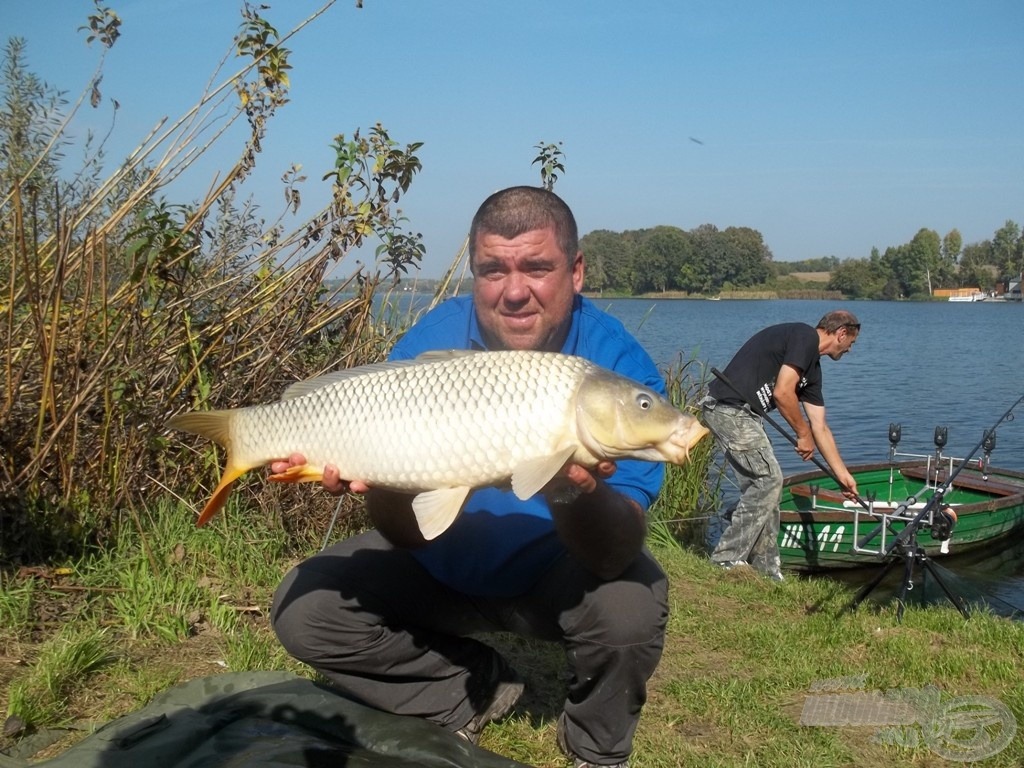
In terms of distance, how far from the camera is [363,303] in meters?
4.19

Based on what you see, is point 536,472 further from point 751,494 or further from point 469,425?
point 751,494

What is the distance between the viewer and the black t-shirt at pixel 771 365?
5.37 meters

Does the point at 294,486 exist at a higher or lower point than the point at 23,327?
lower

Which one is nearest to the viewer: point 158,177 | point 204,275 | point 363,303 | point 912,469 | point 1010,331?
point 158,177

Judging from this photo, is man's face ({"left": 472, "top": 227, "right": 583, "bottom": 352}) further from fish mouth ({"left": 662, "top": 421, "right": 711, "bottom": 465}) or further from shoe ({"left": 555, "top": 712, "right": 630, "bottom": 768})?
→ shoe ({"left": 555, "top": 712, "right": 630, "bottom": 768})

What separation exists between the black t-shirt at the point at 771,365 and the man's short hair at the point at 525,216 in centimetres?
331

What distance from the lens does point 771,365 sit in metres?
5.46

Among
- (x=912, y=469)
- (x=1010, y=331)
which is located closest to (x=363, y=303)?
(x=912, y=469)

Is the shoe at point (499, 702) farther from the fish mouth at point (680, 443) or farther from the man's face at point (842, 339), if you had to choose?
the man's face at point (842, 339)

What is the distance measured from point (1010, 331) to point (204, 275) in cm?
3582

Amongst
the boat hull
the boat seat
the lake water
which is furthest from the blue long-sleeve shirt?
the boat seat


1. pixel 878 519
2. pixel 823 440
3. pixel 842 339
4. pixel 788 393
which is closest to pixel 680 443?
pixel 788 393

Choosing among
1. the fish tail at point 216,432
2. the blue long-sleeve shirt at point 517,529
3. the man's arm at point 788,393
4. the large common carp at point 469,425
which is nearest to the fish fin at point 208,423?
the fish tail at point 216,432

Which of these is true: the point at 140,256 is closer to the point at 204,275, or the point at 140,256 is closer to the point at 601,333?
the point at 204,275
